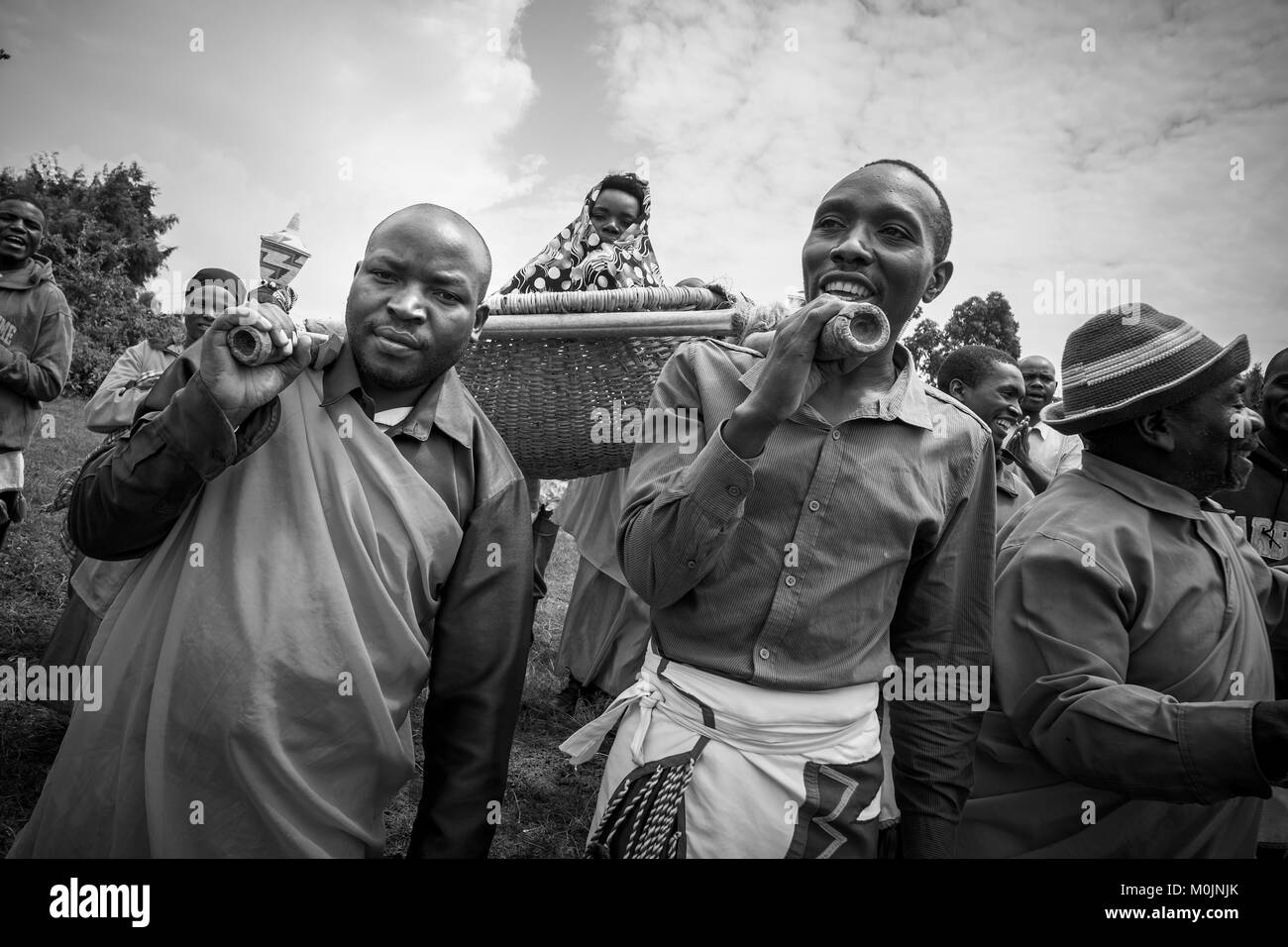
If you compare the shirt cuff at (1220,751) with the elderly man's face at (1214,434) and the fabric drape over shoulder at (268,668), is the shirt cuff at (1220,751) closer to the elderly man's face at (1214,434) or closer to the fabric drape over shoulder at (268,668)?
the elderly man's face at (1214,434)

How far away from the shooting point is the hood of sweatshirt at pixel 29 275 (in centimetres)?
465

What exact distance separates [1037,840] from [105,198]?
116 feet

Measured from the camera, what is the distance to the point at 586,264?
141 inches

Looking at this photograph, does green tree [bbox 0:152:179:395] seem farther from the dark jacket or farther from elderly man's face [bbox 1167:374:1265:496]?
elderly man's face [bbox 1167:374:1265:496]

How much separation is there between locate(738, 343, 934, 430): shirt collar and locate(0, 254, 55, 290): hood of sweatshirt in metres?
4.73

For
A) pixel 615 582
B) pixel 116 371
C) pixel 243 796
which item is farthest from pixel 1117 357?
pixel 116 371

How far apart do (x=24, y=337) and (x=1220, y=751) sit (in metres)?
5.80

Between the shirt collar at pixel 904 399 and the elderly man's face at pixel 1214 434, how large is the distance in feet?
2.49

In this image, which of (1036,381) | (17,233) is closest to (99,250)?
(17,233)

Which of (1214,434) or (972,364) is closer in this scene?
(1214,434)

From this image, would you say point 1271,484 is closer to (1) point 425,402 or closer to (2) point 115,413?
(1) point 425,402

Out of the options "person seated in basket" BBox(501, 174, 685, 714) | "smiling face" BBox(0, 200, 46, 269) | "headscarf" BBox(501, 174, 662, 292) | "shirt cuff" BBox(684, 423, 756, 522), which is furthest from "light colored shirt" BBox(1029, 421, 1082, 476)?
"smiling face" BBox(0, 200, 46, 269)

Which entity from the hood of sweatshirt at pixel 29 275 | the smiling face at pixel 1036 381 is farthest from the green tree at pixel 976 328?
the hood of sweatshirt at pixel 29 275
